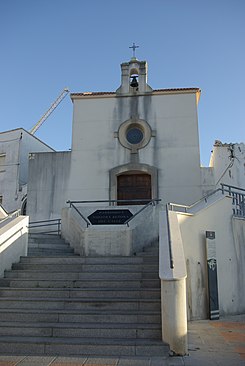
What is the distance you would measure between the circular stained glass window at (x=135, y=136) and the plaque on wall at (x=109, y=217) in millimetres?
6652

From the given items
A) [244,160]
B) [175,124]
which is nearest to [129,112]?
[175,124]

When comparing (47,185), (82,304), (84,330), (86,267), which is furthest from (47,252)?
(47,185)

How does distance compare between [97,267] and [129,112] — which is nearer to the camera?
[97,267]

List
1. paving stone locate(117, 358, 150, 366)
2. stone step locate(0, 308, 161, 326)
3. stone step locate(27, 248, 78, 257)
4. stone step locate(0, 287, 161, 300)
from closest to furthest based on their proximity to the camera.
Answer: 1. paving stone locate(117, 358, 150, 366)
2. stone step locate(0, 308, 161, 326)
3. stone step locate(0, 287, 161, 300)
4. stone step locate(27, 248, 78, 257)

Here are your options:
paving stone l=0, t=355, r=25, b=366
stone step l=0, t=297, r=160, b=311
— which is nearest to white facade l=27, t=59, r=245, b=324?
stone step l=0, t=297, r=160, b=311

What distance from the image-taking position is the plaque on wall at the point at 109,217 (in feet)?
35.1

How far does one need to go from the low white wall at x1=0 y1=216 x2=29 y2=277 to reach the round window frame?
8.34 meters

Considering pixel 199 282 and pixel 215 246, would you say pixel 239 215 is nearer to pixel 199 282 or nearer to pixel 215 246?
pixel 215 246

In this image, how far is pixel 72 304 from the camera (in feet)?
22.8

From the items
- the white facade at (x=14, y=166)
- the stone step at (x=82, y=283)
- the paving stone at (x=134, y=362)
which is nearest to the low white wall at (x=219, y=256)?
the stone step at (x=82, y=283)

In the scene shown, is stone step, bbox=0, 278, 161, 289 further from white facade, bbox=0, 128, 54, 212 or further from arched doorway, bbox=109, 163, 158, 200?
white facade, bbox=0, 128, 54, 212

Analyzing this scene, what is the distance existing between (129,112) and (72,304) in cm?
1215

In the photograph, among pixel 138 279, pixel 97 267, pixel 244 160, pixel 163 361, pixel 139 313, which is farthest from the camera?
pixel 244 160

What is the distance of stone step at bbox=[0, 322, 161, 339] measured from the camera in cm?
604
